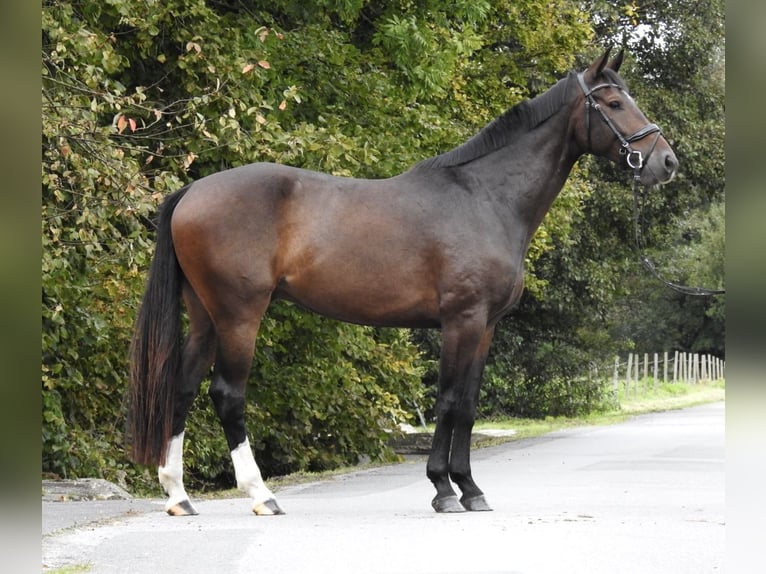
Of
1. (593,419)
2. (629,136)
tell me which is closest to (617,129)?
(629,136)

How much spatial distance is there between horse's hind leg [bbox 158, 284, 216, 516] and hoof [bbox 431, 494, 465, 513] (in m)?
1.58

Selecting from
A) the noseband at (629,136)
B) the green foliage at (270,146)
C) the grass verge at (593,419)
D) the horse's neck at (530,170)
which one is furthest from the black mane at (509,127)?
the grass verge at (593,419)

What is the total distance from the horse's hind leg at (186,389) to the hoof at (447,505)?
1.58m

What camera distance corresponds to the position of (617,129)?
772 centimetres

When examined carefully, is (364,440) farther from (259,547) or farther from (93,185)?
(259,547)

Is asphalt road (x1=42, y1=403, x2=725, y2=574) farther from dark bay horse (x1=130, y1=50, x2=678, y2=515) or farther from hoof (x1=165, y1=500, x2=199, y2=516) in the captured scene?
dark bay horse (x1=130, y1=50, x2=678, y2=515)

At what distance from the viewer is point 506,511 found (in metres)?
7.64

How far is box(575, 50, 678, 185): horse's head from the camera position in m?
7.61

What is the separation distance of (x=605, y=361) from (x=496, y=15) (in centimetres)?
1374

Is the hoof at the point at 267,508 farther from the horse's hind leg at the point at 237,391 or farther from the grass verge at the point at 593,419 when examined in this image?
the grass verge at the point at 593,419

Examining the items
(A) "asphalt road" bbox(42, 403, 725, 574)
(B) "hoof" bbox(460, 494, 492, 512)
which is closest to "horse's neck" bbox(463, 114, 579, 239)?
(B) "hoof" bbox(460, 494, 492, 512)

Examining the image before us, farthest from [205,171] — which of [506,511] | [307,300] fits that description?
[506,511]

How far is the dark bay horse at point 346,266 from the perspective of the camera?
740cm

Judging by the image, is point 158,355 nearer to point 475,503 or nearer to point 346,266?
point 346,266
